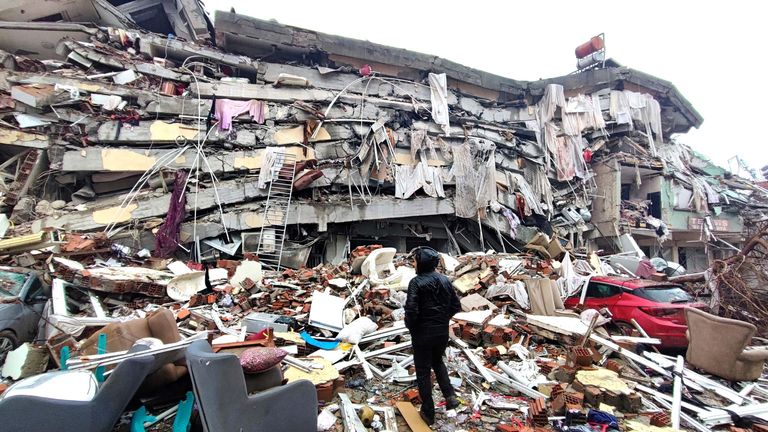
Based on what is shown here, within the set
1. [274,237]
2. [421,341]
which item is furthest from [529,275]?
[274,237]

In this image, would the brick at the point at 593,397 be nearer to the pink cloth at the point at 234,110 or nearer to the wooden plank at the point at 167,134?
the wooden plank at the point at 167,134

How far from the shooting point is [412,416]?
4125 millimetres

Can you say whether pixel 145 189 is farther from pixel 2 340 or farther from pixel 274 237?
pixel 2 340

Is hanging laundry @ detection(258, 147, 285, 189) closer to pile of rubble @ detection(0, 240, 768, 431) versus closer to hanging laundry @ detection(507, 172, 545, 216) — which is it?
pile of rubble @ detection(0, 240, 768, 431)

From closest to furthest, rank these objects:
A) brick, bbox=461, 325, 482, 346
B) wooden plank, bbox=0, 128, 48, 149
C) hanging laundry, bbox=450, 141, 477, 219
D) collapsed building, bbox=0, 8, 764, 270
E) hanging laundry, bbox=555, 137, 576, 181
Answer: brick, bbox=461, 325, 482, 346
wooden plank, bbox=0, 128, 48, 149
collapsed building, bbox=0, 8, 764, 270
hanging laundry, bbox=450, 141, 477, 219
hanging laundry, bbox=555, 137, 576, 181

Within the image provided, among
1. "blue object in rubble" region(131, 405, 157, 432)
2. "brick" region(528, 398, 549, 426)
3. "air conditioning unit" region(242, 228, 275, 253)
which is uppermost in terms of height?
"air conditioning unit" region(242, 228, 275, 253)

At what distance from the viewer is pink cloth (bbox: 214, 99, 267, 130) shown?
41.9 feet

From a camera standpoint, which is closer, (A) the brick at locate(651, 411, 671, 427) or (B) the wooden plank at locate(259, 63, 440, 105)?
(A) the brick at locate(651, 411, 671, 427)

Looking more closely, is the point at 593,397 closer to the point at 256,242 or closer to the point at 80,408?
the point at 80,408

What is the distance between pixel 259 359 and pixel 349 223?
1029 cm

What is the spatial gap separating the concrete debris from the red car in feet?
0.14

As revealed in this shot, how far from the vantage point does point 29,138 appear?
11.2 m

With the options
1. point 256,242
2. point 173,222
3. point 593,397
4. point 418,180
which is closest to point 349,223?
point 418,180

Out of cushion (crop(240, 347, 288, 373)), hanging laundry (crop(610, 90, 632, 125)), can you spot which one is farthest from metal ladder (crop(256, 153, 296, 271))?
hanging laundry (crop(610, 90, 632, 125))
